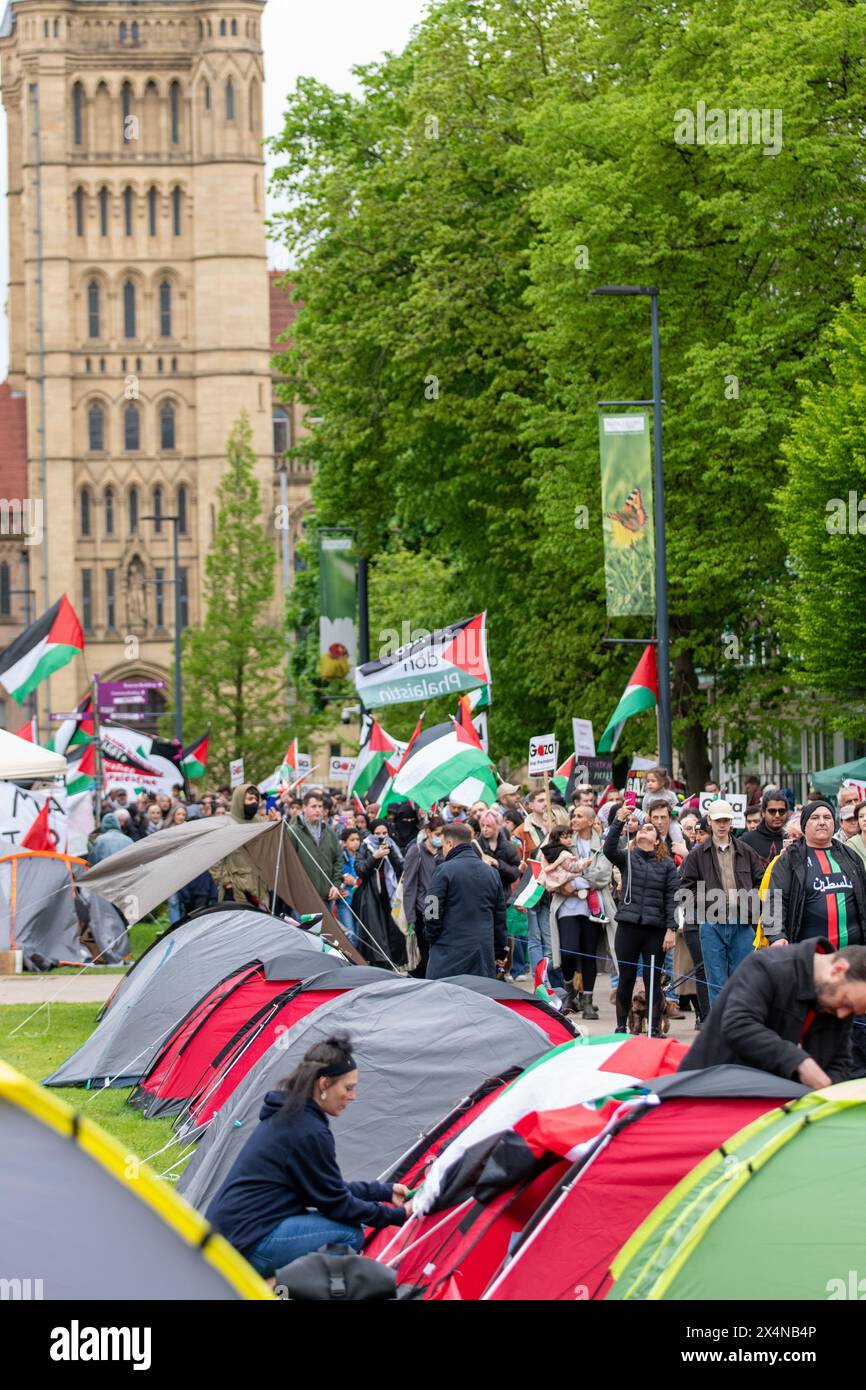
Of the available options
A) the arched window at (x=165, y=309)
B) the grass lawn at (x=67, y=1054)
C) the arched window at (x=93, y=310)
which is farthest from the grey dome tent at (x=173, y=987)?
the arched window at (x=93, y=310)

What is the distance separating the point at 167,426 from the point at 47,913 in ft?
241

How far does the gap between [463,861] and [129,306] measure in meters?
85.7

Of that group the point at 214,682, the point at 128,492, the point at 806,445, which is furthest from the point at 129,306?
the point at 806,445

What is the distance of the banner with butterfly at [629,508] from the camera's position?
2888 cm

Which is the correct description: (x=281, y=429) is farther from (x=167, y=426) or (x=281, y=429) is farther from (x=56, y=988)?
(x=56, y=988)

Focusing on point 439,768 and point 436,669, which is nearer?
point 439,768

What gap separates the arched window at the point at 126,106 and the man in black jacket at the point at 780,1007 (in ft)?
304

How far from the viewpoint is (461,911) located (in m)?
15.7

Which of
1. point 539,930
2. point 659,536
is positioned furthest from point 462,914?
point 659,536

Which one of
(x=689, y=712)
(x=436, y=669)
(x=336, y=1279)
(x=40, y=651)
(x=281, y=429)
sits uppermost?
(x=281, y=429)
